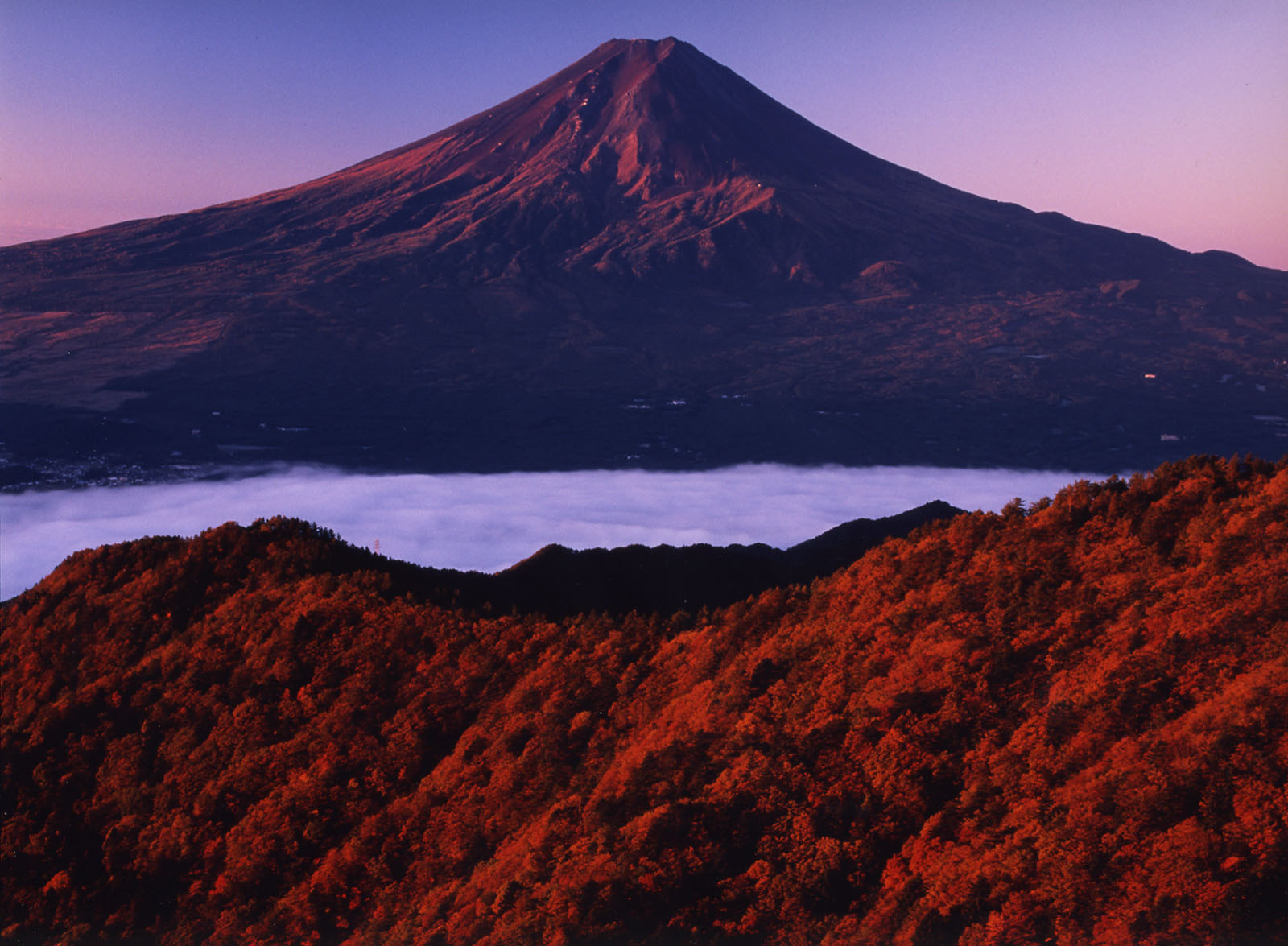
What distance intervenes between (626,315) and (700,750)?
525 ft

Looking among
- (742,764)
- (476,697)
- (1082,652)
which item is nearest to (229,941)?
(476,697)

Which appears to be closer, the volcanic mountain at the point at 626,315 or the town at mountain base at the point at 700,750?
the town at mountain base at the point at 700,750

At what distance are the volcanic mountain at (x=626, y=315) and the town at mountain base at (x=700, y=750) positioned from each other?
396 feet

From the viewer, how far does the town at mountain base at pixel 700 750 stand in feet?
31.4

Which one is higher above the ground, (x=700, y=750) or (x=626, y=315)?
(x=626, y=315)

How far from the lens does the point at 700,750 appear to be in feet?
41.0

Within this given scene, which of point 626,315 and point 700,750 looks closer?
point 700,750

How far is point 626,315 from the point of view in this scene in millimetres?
169875

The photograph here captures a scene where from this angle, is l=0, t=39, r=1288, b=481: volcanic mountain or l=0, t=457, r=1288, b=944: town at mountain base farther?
l=0, t=39, r=1288, b=481: volcanic mountain

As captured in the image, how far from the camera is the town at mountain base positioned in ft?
31.4

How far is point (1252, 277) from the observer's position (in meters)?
194

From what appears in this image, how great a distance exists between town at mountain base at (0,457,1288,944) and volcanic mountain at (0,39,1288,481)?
396 feet

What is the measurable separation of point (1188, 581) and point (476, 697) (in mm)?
9404

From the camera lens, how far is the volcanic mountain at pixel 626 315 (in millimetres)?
144750
